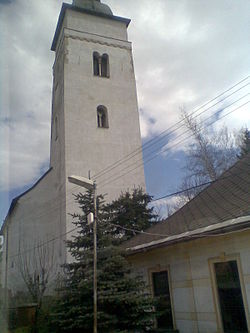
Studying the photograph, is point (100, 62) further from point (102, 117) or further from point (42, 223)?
point (42, 223)

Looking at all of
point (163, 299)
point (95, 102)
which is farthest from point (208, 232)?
point (95, 102)

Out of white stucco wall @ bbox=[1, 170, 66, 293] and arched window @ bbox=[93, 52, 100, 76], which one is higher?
arched window @ bbox=[93, 52, 100, 76]

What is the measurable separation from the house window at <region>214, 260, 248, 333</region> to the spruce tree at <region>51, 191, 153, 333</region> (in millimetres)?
1771

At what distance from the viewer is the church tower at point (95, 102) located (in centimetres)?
1872

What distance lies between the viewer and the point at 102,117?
20734 mm

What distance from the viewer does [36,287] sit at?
1171 cm

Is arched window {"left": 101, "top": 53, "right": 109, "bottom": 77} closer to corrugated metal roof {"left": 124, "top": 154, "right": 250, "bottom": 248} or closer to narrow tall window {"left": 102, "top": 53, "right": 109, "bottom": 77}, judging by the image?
narrow tall window {"left": 102, "top": 53, "right": 109, "bottom": 77}

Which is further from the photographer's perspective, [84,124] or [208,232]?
[84,124]

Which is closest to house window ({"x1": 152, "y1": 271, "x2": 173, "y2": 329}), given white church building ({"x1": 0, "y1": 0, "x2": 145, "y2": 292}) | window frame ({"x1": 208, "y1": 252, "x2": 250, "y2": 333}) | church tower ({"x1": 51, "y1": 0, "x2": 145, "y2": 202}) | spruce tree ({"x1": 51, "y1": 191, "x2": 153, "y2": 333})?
spruce tree ({"x1": 51, "y1": 191, "x2": 153, "y2": 333})

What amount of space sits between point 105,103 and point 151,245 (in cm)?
1327

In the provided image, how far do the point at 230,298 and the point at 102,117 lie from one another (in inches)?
596

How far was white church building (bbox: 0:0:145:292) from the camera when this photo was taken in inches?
709

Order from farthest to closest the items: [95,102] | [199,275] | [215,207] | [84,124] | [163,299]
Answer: [95,102] < [84,124] < [163,299] < [215,207] < [199,275]

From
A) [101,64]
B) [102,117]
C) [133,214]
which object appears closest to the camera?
[133,214]
